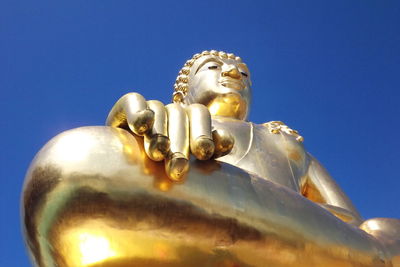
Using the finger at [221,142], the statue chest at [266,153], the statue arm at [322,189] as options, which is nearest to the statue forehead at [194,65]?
the statue chest at [266,153]

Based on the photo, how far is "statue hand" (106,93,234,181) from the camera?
1.97 meters

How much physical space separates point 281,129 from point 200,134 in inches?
73.5

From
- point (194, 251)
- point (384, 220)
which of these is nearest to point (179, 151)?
point (194, 251)

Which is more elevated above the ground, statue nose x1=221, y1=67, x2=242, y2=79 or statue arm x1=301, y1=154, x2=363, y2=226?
statue nose x1=221, y1=67, x2=242, y2=79

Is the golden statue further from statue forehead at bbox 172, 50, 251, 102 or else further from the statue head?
statue forehead at bbox 172, 50, 251, 102

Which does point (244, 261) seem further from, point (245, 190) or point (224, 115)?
point (224, 115)

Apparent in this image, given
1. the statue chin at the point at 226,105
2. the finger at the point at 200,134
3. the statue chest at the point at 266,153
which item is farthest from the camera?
the statue chin at the point at 226,105

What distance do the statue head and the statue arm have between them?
1.92 ft

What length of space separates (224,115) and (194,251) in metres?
1.97

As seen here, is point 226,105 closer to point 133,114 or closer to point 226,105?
point 226,105

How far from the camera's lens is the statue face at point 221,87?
390cm

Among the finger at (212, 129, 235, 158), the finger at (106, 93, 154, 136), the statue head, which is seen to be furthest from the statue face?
the finger at (212, 129, 235, 158)

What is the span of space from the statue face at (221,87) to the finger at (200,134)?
1.65 meters

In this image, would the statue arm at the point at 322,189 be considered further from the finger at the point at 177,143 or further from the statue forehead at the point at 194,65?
the finger at the point at 177,143
